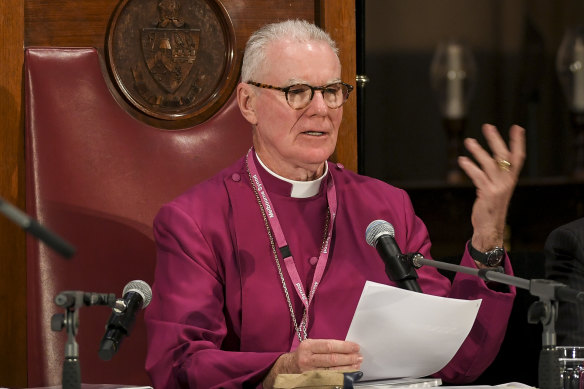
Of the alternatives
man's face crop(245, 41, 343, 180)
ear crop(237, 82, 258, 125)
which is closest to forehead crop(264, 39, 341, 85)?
man's face crop(245, 41, 343, 180)

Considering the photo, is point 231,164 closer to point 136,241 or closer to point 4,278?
point 136,241

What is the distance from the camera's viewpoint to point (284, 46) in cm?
275

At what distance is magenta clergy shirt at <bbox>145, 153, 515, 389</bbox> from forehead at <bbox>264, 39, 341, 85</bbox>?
0.29m

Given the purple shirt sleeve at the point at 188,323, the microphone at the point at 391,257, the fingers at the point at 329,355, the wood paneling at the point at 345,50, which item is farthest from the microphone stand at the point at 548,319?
the wood paneling at the point at 345,50

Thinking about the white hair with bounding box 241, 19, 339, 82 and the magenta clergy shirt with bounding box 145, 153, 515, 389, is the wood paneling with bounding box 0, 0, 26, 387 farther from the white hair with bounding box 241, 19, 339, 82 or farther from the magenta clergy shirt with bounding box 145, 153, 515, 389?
the white hair with bounding box 241, 19, 339, 82

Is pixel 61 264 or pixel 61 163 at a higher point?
pixel 61 163

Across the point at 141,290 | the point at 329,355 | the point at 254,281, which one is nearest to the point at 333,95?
the point at 254,281

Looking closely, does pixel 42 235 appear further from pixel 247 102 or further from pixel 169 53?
pixel 169 53

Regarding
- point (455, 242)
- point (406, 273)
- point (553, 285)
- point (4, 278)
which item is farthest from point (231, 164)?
point (455, 242)

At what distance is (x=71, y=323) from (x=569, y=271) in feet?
5.99

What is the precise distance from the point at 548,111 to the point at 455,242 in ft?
2.88

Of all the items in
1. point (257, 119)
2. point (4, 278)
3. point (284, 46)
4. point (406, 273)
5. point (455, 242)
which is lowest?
point (455, 242)

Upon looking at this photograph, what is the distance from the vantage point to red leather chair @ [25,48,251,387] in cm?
291

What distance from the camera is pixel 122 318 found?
2.01 meters
